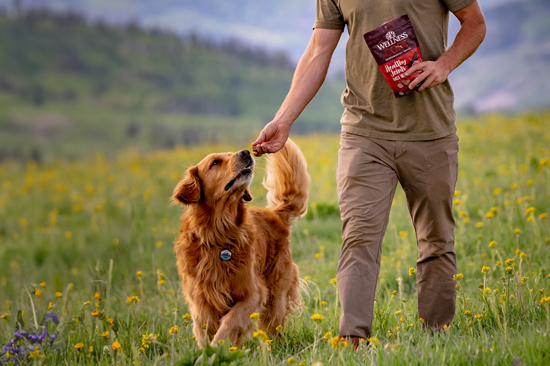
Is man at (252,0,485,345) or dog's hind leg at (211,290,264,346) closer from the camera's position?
man at (252,0,485,345)

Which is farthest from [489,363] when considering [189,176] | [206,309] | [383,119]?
[189,176]

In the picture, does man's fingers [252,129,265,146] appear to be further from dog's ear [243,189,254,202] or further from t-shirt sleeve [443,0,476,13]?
t-shirt sleeve [443,0,476,13]

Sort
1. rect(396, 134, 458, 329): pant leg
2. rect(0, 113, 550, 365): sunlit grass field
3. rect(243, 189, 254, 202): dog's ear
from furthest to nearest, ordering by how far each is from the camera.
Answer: rect(243, 189, 254, 202): dog's ear, rect(396, 134, 458, 329): pant leg, rect(0, 113, 550, 365): sunlit grass field

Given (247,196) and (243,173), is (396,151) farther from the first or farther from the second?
(247,196)

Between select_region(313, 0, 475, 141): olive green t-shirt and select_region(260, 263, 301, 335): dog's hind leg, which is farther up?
select_region(313, 0, 475, 141): olive green t-shirt

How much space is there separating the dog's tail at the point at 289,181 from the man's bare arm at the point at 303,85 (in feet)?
3.18

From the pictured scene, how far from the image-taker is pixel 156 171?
12.5 metres

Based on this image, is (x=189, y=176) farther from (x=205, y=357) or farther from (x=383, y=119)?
(x=205, y=357)

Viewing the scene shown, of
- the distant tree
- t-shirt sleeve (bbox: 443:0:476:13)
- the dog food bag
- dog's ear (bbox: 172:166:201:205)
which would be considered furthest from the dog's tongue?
the distant tree

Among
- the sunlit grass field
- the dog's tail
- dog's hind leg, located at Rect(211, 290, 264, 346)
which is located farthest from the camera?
the dog's tail

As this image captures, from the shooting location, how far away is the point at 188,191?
11.4 ft

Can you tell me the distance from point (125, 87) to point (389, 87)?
78.0 metres

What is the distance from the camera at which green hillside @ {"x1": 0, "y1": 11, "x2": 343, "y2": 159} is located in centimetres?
6034

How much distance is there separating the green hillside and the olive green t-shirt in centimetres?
4627
